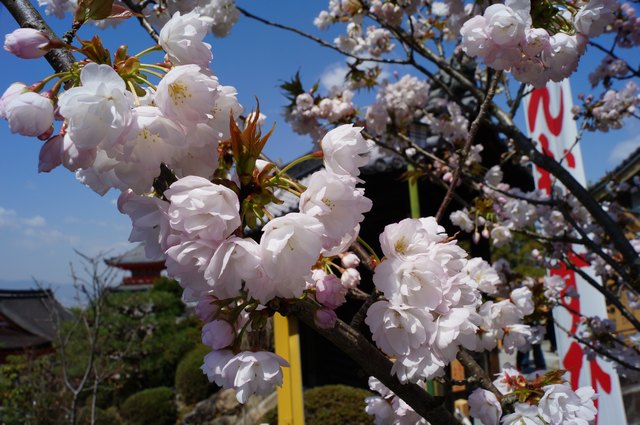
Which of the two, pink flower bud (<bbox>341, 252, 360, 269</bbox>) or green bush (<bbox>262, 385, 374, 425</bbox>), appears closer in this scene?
pink flower bud (<bbox>341, 252, 360, 269</bbox>)

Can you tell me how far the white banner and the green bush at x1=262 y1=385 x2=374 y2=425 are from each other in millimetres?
2712

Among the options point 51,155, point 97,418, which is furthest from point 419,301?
point 97,418

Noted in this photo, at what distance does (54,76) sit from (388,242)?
1.83 ft

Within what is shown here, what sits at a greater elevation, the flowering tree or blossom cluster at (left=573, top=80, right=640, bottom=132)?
blossom cluster at (left=573, top=80, right=640, bottom=132)

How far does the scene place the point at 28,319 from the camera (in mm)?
19734

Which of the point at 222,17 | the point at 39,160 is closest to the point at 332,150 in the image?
the point at 39,160

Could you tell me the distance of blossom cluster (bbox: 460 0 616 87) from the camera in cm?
124

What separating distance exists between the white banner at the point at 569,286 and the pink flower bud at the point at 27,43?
10.7 feet

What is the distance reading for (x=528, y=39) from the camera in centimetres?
126

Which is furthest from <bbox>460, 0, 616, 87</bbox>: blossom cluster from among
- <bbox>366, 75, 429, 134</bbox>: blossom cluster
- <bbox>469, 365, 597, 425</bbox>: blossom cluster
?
<bbox>366, 75, 429, 134</bbox>: blossom cluster

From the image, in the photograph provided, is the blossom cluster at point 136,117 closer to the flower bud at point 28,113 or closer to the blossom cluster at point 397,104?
the flower bud at point 28,113

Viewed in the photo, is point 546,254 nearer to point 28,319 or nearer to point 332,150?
point 332,150

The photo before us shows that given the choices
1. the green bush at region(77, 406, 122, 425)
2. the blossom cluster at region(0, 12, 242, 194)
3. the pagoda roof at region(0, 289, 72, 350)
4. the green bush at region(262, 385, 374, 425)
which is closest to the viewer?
the blossom cluster at region(0, 12, 242, 194)

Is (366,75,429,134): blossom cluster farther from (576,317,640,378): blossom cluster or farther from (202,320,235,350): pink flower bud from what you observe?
(202,320,235,350): pink flower bud
